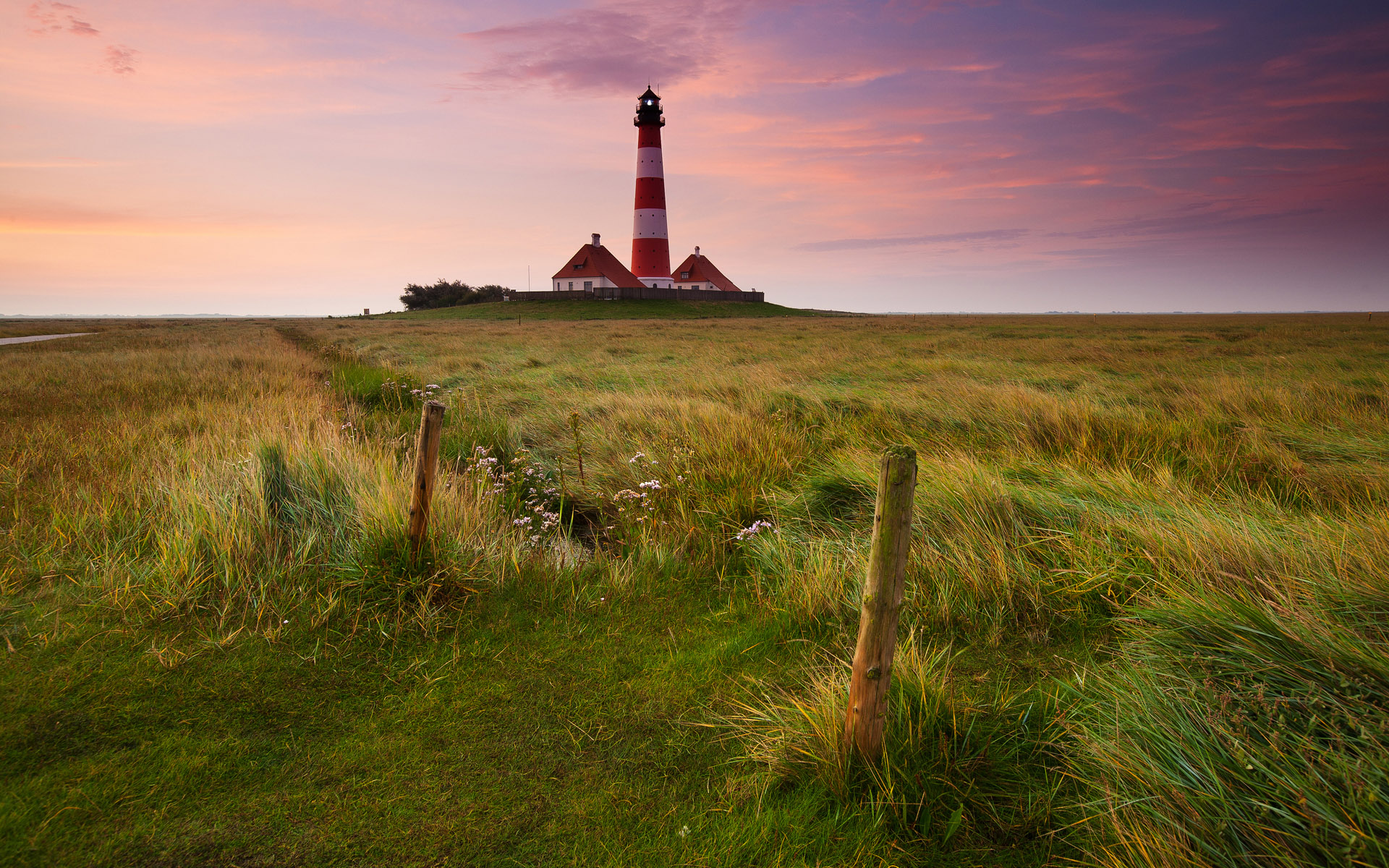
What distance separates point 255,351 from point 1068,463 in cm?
2054

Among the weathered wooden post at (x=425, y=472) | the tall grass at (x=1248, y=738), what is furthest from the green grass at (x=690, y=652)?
the weathered wooden post at (x=425, y=472)

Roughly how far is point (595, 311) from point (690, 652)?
53256 millimetres

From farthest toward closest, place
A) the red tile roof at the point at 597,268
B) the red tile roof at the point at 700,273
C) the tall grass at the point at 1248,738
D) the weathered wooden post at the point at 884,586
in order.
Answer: the red tile roof at the point at 700,273 < the red tile roof at the point at 597,268 < the weathered wooden post at the point at 884,586 < the tall grass at the point at 1248,738

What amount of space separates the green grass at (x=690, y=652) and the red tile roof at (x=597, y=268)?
58789 millimetres

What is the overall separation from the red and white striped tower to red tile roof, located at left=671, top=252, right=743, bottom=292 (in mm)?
9608

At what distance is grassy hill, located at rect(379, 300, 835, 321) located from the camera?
52312 millimetres

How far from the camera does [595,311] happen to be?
5491 cm

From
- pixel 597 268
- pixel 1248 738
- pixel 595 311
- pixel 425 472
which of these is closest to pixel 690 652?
pixel 425 472

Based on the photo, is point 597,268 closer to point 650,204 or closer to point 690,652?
point 650,204

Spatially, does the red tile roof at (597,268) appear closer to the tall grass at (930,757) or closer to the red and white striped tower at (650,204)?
the red and white striped tower at (650,204)

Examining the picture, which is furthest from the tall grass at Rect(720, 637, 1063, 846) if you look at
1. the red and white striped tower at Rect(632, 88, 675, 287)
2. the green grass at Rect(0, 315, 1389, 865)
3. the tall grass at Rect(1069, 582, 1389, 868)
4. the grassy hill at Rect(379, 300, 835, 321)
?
the red and white striped tower at Rect(632, 88, 675, 287)

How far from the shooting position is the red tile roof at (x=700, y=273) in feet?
239

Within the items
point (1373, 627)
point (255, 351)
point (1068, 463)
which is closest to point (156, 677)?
point (1373, 627)

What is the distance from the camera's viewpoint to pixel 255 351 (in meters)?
18.5
